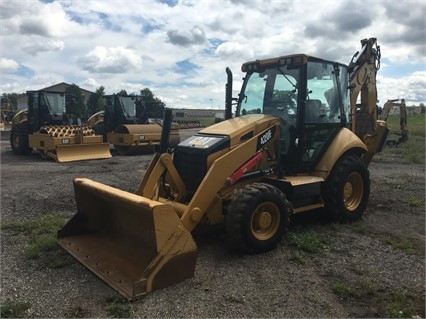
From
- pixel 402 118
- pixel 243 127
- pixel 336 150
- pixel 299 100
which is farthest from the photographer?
pixel 402 118

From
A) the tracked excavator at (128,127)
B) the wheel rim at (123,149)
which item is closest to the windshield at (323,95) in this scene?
the tracked excavator at (128,127)

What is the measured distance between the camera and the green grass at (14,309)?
3701 mm

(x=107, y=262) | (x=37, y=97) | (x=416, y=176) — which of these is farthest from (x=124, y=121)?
(x=107, y=262)

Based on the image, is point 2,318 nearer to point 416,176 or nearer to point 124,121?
point 416,176

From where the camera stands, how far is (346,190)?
22.2 ft

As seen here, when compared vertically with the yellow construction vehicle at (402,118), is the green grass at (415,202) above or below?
below

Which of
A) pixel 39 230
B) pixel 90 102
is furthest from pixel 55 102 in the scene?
pixel 90 102

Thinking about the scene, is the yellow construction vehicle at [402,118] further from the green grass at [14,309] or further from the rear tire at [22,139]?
the green grass at [14,309]

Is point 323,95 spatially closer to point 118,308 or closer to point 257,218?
point 257,218

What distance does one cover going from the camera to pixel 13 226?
6.30 metres

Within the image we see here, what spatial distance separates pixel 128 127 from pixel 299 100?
12.6 m

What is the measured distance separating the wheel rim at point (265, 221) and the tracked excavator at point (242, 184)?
0.04 feet

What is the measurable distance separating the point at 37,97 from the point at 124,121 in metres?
3.78

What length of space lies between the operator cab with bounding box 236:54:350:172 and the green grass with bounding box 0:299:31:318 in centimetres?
408
